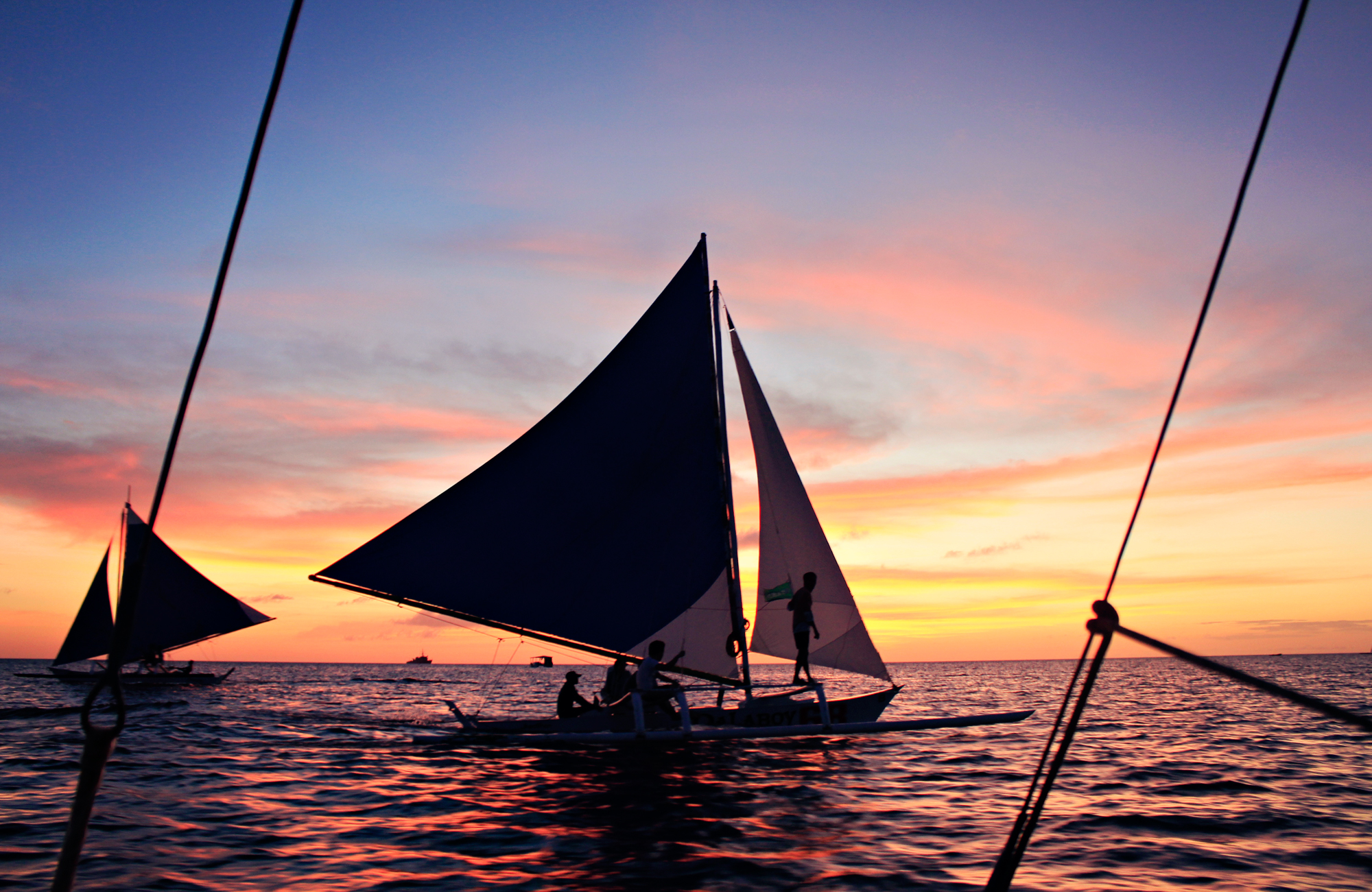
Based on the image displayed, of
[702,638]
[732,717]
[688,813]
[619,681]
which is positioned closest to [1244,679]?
[688,813]

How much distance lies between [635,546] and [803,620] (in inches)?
168

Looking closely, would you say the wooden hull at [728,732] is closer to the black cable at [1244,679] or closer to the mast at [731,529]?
the mast at [731,529]

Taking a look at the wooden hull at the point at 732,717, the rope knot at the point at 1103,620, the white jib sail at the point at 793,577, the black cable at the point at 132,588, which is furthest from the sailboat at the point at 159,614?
the rope knot at the point at 1103,620

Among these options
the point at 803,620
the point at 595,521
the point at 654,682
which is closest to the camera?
the point at 654,682

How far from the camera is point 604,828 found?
39.4ft

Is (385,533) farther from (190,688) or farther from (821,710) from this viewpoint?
(190,688)

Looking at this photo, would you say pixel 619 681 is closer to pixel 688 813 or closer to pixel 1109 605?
pixel 688 813

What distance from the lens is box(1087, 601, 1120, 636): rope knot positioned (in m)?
5.03

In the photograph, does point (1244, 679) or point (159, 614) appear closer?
point (1244, 679)

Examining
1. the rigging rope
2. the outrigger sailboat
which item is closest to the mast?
the outrigger sailboat

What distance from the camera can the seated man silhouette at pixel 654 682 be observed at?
18781 mm

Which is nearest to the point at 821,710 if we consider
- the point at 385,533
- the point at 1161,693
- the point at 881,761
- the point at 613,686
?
the point at 881,761

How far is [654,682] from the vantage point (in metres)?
19.2

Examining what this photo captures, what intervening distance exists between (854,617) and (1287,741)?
14.7m
